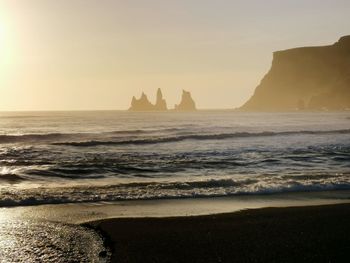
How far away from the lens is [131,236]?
8.61 m

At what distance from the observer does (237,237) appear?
27.9ft

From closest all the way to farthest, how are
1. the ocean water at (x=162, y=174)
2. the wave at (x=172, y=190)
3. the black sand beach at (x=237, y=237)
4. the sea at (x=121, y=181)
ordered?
1. the black sand beach at (x=237, y=237)
2. the sea at (x=121, y=181)
3. the wave at (x=172, y=190)
4. the ocean water at (x=162, y=174)

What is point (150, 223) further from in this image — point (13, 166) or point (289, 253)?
point (13, 166)

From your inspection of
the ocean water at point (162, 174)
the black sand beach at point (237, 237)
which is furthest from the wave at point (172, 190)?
the black sand beach at point (237, 237)

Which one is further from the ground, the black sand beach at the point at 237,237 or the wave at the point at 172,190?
the black sand beach at the point at 237,237

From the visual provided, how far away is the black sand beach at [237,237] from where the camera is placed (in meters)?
7.36

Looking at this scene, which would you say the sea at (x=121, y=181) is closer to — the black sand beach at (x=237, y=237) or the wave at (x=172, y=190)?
the wave at (x=172, y=190)

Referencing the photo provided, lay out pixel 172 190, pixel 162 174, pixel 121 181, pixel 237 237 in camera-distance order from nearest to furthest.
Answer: pixel 237 237
pixel 172 190
pixel 121 181
pixel 162 174

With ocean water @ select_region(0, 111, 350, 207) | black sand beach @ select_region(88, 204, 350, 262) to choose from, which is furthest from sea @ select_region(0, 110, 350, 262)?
black sand beach @ select_region(88, 204, 350, 262)

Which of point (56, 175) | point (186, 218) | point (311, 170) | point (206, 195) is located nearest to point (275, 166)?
point (311, 170)

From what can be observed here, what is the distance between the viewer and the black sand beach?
290 inches

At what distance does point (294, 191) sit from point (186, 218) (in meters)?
5.84

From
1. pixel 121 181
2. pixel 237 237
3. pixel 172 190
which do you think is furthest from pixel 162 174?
pixel 237 237

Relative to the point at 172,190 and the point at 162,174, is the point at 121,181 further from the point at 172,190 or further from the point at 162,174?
the point at 172,190
